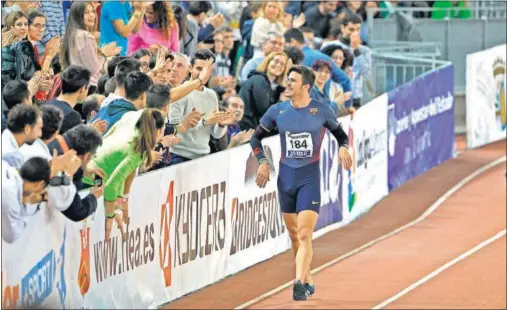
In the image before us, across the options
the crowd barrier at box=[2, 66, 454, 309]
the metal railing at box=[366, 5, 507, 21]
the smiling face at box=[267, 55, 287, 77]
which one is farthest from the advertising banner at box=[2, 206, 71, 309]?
the metal railing at box=[366, 5, 507, 21]

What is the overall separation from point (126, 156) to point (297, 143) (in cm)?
75

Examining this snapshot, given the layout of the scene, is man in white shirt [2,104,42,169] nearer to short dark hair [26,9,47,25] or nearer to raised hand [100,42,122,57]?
short dark hair [26,9,47,25]

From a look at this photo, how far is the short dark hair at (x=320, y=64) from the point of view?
5227mm

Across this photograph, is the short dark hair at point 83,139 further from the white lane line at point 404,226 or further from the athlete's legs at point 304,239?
the white lane line at point 404,226

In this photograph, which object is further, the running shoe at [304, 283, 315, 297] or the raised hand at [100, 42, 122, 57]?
the raised hand at [100, 42, 122, 57]

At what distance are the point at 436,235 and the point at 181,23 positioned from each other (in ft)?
63.2

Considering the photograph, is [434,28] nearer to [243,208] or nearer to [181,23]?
[243,208]

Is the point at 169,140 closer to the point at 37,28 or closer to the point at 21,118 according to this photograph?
the point at 21,118

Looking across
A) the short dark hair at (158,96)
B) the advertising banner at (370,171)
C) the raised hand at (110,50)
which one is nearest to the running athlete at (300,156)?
the short dark hair at (158,96)

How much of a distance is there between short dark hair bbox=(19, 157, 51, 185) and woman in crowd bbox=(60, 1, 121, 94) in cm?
88

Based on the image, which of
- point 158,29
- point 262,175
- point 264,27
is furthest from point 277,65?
point 264,27

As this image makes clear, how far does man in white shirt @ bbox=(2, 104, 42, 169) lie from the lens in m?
4.91

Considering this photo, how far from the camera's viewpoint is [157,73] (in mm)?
5504

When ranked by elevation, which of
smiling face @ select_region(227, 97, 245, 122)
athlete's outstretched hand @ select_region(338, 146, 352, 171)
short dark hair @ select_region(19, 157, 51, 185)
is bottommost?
smiling face @ select_region(227, 97, 245, 122)
